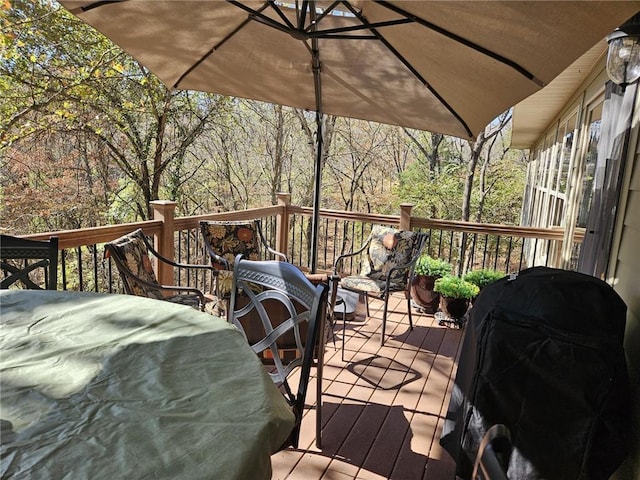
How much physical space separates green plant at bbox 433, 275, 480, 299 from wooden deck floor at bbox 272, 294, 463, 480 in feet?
1.10

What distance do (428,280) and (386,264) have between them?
1.71 ft

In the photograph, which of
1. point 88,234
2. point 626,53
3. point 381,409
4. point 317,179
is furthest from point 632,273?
point 88,234

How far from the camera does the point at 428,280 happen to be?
→ 14.2 feet

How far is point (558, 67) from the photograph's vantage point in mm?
2010

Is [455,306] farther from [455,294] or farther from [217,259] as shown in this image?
[217,259]

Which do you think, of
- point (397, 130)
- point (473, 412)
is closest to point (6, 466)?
point (473, 412)

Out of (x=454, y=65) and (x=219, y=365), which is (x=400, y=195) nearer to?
(x=454, y=65)

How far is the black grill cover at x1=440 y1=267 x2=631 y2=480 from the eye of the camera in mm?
1502

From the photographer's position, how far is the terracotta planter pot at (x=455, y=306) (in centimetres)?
403

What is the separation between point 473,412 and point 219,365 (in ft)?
3.44

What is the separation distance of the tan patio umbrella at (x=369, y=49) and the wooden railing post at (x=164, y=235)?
3.15ft

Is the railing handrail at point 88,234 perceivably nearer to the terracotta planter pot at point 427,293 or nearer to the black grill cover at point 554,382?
the black grill cover at point 554,382

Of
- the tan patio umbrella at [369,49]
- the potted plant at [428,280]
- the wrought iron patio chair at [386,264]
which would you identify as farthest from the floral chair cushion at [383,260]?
the tan patio umbrella at [369,49]

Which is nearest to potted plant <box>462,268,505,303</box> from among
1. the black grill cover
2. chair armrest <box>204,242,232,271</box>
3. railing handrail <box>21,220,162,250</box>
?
chair armrest <box>204,242,232,271</box>
